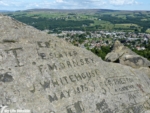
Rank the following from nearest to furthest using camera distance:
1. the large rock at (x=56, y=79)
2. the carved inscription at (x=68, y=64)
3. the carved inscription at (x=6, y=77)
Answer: the carved inscription at (x=6, y=77) → the large rock at (x=56, y=79) → the carved inscription at (x=68, y=64)

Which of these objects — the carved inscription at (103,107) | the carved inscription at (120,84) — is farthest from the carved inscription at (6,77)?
the carved inscription at (120,84)

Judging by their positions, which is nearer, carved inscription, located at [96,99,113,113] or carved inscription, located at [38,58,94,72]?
carved inscription, located at [38,58,94,72]

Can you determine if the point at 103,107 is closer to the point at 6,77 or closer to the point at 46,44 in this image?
the point at 46,44

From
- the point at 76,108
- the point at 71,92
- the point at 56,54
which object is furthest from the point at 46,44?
the point at 76,108

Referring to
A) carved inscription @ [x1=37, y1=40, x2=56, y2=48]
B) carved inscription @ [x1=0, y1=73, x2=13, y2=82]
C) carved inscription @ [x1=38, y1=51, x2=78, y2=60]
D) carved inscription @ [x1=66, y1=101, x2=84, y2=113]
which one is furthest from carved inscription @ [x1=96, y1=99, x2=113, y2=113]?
carved inscription @ [x1=0, y1=73, x2=13, y2=82]

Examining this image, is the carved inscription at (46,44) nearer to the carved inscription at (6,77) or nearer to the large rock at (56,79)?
the large rock at (56,79)

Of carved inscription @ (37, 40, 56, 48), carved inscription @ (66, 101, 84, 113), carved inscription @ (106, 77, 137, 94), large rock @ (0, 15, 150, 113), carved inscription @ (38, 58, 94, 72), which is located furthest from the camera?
carved inscription @ (106, 77, 137, 94)

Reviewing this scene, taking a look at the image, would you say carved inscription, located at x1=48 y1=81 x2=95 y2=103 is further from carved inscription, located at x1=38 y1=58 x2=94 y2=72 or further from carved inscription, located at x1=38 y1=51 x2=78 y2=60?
carved inscription, located at x1=38 y1=51 x2=78 y2=60
